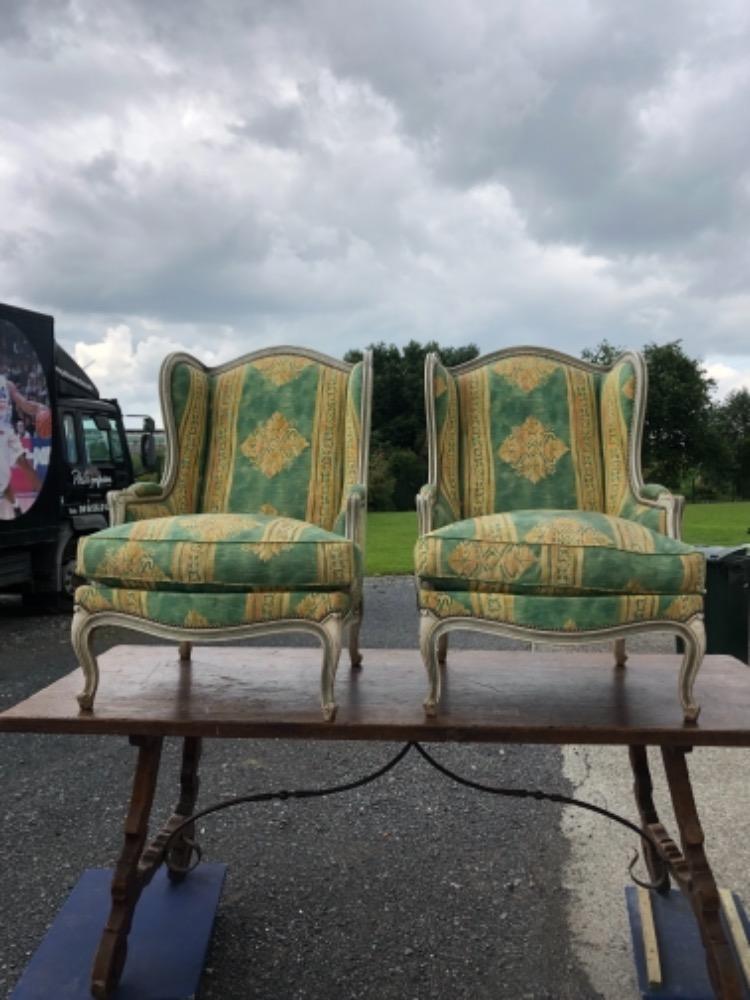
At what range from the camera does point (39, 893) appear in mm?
2553

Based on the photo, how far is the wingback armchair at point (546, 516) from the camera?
1895mm

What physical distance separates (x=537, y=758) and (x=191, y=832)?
1728 mm

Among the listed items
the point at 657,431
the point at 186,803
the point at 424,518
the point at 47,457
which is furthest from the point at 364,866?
the point at 657,431

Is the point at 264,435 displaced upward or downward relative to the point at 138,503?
upward

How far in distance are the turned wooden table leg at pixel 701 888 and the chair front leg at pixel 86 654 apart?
1.36 m

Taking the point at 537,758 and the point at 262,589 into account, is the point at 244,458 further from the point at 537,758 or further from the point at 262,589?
the point at 537,758

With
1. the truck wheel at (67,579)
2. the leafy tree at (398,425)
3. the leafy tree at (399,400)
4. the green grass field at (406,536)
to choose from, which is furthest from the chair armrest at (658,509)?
the leafy tree at (399,400)

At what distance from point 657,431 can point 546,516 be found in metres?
32.2

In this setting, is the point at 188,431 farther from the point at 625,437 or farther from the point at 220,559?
the point at 625,437

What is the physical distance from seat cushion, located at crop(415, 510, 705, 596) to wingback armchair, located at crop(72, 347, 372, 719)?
0.82ft

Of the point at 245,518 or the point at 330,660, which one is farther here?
the point at 245,518

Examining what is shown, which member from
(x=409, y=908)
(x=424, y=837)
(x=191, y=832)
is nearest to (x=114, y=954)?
(x=191, y=832)

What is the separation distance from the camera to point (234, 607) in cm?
196

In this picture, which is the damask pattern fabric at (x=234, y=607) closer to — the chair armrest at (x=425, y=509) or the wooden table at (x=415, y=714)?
the wooden table at (x=415, y=714)
